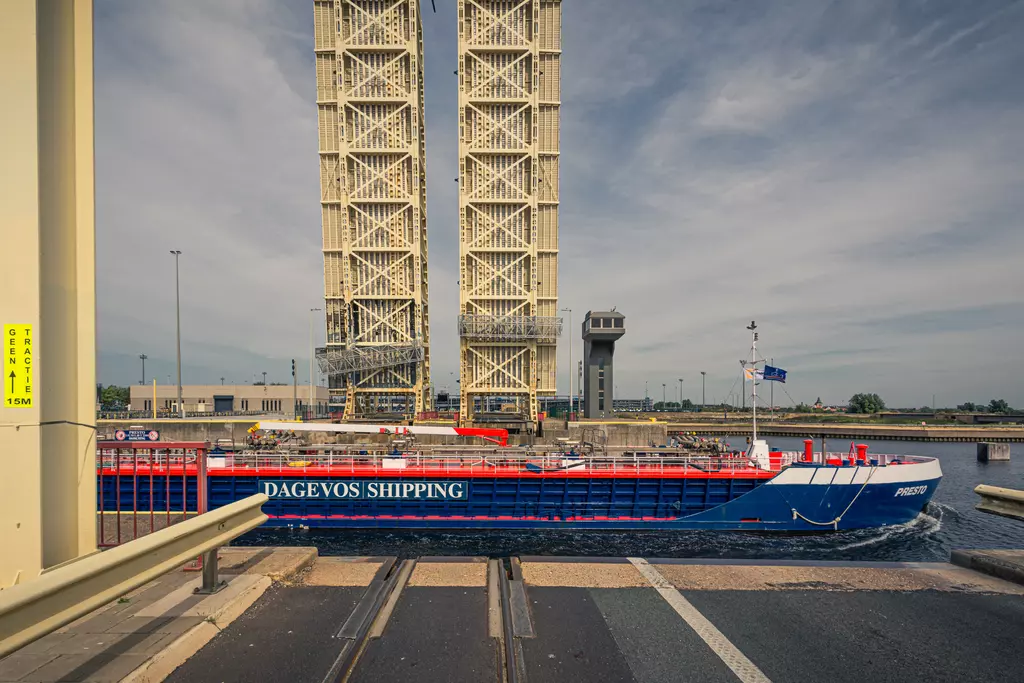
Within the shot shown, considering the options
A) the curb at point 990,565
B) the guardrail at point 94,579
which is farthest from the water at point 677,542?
the guardrail at point 94,579

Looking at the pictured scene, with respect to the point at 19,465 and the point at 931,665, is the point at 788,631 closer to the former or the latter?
the point at 931,665

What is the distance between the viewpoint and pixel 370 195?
36656mm

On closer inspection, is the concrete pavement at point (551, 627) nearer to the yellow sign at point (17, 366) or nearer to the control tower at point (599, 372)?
the yellow sign at point (17, 366)

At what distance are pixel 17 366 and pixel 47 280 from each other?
0.65 m

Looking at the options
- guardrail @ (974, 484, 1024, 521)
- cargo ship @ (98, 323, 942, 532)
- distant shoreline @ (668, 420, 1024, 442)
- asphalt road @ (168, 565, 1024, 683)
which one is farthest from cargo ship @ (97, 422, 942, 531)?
distant shoreline @ (668, 420, 1024, 442)

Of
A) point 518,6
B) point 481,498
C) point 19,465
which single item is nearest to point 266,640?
point 19,465

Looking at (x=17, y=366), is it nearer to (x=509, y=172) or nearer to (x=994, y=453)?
(x=509, y=172)

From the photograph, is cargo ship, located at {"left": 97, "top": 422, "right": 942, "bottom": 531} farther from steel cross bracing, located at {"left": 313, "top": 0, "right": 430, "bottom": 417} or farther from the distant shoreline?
the distant shoreline

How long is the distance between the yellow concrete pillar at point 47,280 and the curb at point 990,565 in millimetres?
8700

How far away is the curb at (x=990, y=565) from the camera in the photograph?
462 centimetres

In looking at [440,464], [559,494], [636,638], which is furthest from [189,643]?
[440,464]

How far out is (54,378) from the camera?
332 centimetres

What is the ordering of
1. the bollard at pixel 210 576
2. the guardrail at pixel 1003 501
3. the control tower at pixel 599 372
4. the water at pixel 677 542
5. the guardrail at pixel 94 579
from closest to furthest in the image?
the guardrail at pixel 94 579 → the bollard at pixel 210 576 → the guardrail at pixel 1003 501 → the water at pixel 677 542 → the control tower at pixel 599 372

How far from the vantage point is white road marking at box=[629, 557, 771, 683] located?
3291 mm
